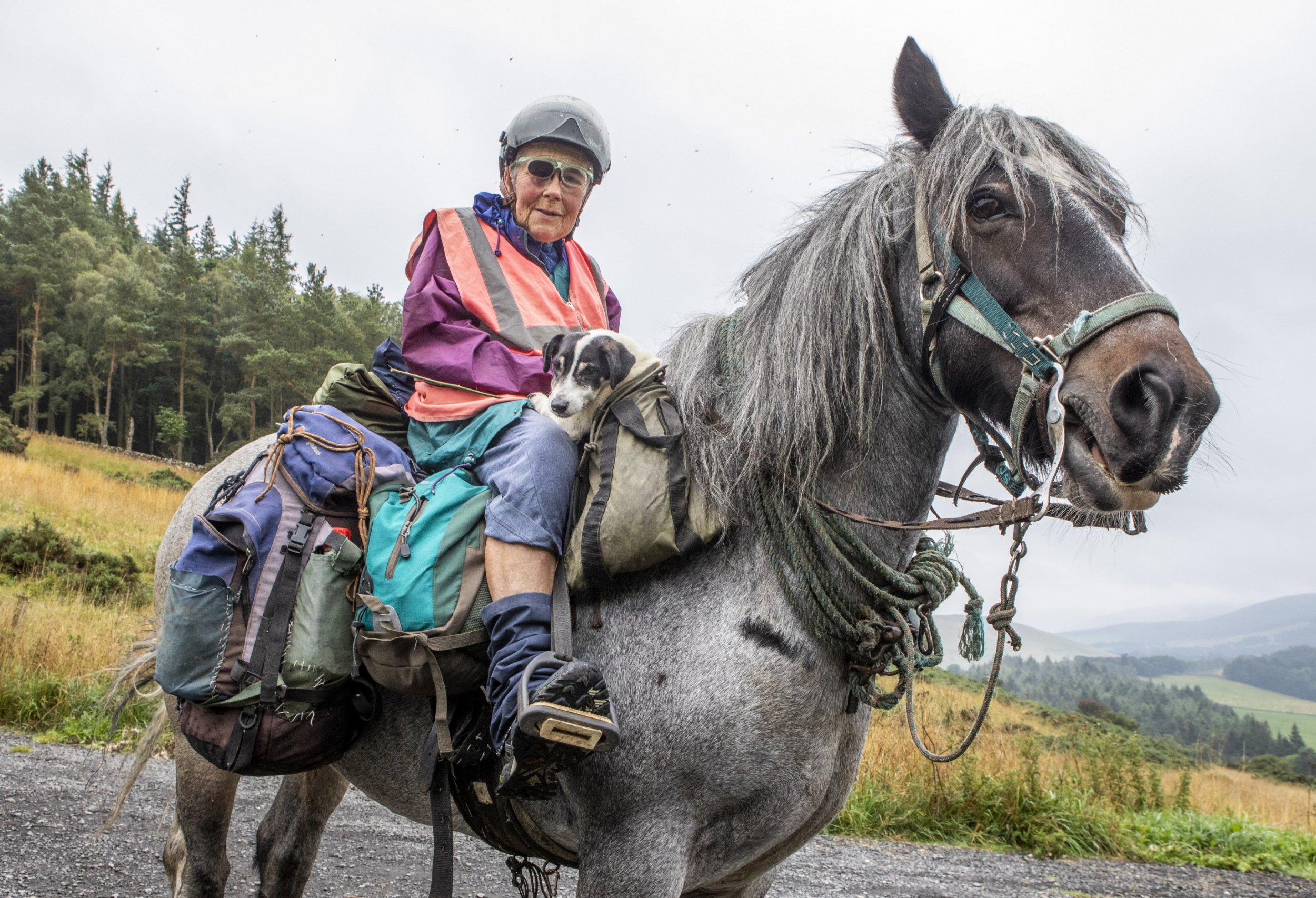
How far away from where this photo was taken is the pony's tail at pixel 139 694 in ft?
11.4

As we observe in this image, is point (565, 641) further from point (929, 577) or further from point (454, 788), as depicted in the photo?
point (929, 577)

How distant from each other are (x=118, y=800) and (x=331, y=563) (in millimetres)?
2236

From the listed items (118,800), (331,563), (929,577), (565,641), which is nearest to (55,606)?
(118,800)

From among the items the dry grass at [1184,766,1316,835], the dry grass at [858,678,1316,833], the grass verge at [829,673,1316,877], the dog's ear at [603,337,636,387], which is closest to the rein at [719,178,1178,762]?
the dog's ear at [603,337,636,387]

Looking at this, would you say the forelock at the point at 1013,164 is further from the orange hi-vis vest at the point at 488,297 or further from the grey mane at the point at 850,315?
the orange hi-vis vest at the point at 488,297

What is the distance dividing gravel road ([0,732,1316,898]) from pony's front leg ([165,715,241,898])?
1.69 meters

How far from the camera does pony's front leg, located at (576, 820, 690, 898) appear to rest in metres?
2.02

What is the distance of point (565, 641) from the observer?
214 cm

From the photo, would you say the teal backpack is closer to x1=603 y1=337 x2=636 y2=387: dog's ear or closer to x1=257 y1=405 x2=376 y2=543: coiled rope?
x1=257 y1=405 x2=376 y2=543: coiled rope

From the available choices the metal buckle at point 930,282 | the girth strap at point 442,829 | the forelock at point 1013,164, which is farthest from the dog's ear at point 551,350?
the girth strap at point 442,829

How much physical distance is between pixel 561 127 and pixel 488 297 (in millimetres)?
708

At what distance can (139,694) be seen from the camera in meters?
3.34

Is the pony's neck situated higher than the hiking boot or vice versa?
the pony's neck

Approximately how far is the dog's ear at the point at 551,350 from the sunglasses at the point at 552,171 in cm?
62
